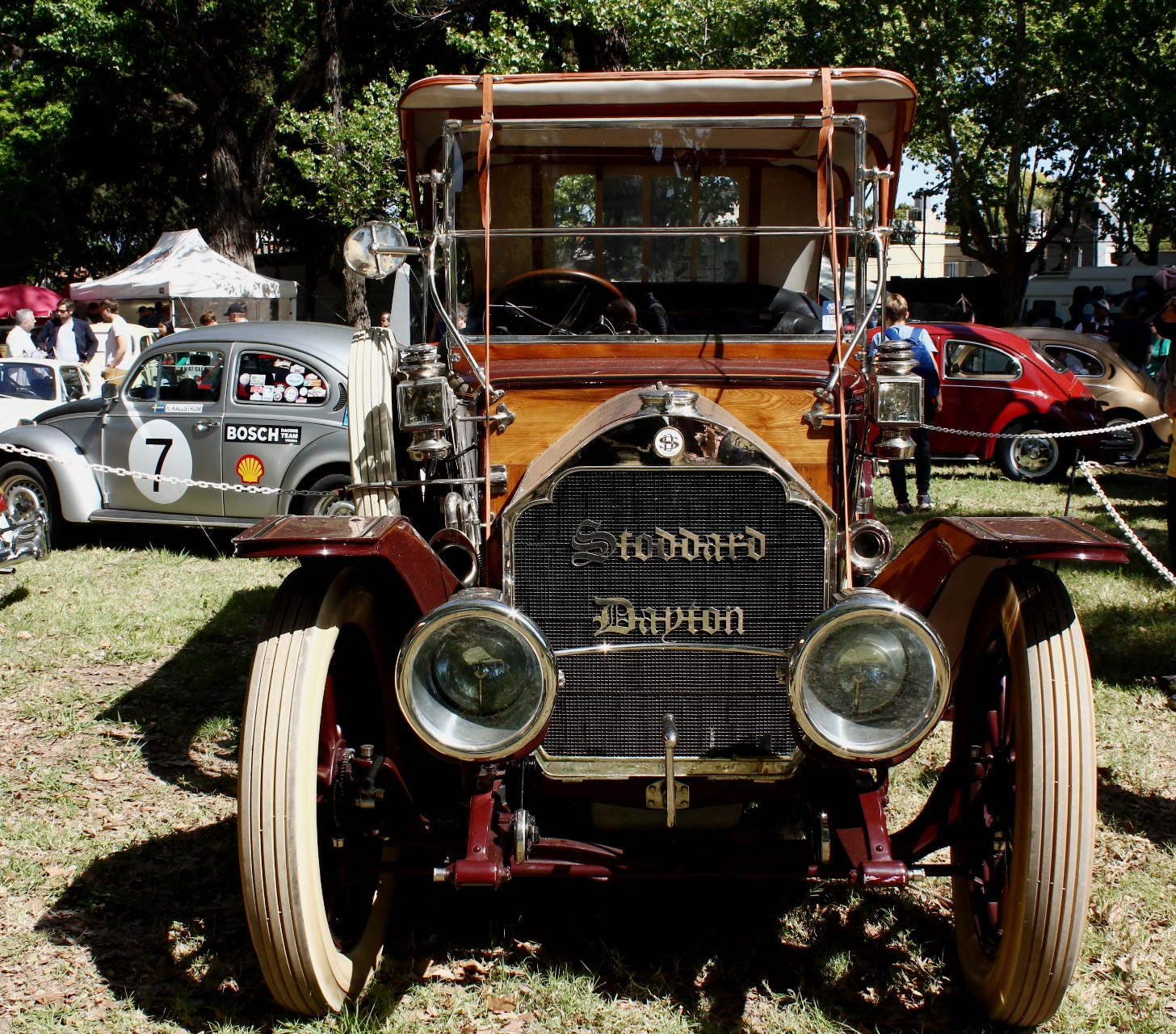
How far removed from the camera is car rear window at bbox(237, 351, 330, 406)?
26.2 feet

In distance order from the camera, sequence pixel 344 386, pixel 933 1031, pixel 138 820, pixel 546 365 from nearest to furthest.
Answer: pixel 933 1031, pixel 546 365, pixel 138 820, pixel 344 386

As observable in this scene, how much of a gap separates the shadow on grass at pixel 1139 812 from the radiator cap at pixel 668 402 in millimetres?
2477

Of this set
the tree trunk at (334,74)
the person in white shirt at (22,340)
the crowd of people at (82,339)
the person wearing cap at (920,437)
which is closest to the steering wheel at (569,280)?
the person wearing cap at (920,437)

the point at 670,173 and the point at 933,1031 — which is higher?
the point at 670,173

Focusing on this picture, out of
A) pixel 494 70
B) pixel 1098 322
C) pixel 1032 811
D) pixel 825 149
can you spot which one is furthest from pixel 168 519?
pixel 1098 322

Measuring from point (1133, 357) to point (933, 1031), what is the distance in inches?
506

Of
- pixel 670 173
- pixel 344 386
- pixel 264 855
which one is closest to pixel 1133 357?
pixel 344 386

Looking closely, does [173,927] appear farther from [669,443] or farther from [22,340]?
[22,340]

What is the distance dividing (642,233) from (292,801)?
225cm

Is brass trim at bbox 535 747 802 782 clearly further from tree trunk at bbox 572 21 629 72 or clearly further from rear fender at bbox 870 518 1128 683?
tree trunk at bbox 572 21 629 72

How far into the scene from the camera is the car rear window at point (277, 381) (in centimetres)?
800

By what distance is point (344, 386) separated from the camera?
7.97 m

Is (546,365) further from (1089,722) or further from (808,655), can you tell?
(1089,722)

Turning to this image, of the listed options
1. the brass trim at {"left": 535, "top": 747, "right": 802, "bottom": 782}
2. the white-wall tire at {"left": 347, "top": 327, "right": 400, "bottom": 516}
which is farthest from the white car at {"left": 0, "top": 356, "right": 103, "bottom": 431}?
the brass trim at {"left": 535, "top": 747, "right": 802, "bottom": 782}
